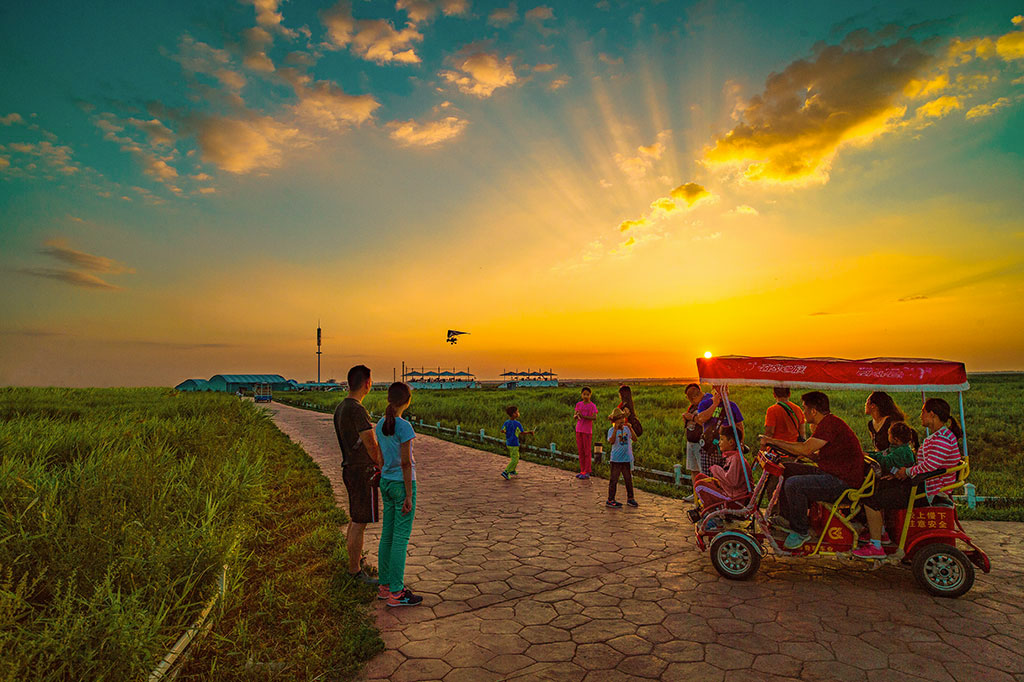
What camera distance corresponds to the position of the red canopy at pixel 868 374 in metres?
6.08

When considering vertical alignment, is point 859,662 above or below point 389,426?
below

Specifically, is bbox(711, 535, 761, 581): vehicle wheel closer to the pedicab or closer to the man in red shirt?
the pedicab

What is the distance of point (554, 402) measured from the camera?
3616cm

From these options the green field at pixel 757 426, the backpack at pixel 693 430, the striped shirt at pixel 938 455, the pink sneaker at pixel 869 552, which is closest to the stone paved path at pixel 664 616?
the pink sneaker at pixel 869 552

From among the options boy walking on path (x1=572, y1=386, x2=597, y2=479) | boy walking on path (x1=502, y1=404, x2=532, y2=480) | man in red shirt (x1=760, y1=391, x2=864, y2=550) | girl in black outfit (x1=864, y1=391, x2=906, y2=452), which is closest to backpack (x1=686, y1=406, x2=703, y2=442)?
girl in black outfit (x1=864, y1=391, x2=906, y2=452)

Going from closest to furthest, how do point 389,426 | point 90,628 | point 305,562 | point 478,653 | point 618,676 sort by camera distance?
1. point 90,628
2. point 618,676
3. point 478,653
4. point 389,426
5. point 305,562

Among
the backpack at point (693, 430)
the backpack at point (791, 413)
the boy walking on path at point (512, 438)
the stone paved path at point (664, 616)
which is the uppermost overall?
the backpack at point (791, 413)

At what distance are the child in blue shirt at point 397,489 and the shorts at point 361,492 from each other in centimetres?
30

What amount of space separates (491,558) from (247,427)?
459 inches

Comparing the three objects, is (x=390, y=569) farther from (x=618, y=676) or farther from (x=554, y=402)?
(x=554, y=402)

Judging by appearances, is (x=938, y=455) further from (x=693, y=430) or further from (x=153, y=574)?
(x=153, y=574)

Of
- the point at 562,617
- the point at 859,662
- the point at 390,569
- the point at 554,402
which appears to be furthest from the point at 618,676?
the point at 554,402

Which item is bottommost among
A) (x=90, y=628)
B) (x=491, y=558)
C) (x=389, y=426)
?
(x=491, y=558)

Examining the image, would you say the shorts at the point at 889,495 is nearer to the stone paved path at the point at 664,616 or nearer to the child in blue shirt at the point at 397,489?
the stone paved path at the point at 664,616
